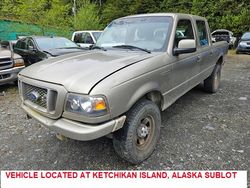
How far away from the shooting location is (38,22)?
19344 mm

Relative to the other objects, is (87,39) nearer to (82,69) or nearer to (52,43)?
(52,43)

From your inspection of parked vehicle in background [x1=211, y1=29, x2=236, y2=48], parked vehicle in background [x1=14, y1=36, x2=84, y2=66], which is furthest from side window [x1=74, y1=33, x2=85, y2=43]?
parked vehicle in background [x1=211, y1=29, x2=236, y2=48]

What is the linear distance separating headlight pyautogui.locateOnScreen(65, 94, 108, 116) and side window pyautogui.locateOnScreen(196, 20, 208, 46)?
10.3ft

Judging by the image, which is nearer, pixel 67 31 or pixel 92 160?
pixel 92 160

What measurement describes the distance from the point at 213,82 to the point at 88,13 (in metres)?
19.7

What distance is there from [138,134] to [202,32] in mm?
3105

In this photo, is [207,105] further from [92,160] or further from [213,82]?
[92,160]

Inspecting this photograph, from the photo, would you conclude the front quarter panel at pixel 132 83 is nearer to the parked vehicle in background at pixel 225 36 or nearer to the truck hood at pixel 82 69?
the truck hood at pixel 82 69

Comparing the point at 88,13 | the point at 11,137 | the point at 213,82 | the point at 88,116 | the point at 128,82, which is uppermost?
the point at 88,13

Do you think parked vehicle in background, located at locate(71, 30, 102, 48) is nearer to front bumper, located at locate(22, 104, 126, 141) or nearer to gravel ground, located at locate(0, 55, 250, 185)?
gravel ground, located at locate(0, 55, 250, 185)

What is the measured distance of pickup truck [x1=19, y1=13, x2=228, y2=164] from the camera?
7.14ft

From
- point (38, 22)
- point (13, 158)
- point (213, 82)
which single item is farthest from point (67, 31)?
point (13, 158)

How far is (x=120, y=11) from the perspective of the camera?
27625 mm

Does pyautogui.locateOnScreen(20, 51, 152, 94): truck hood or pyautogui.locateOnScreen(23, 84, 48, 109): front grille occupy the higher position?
pyautogui.locateOnScreen(20, 51, 152, 94): truck hood
